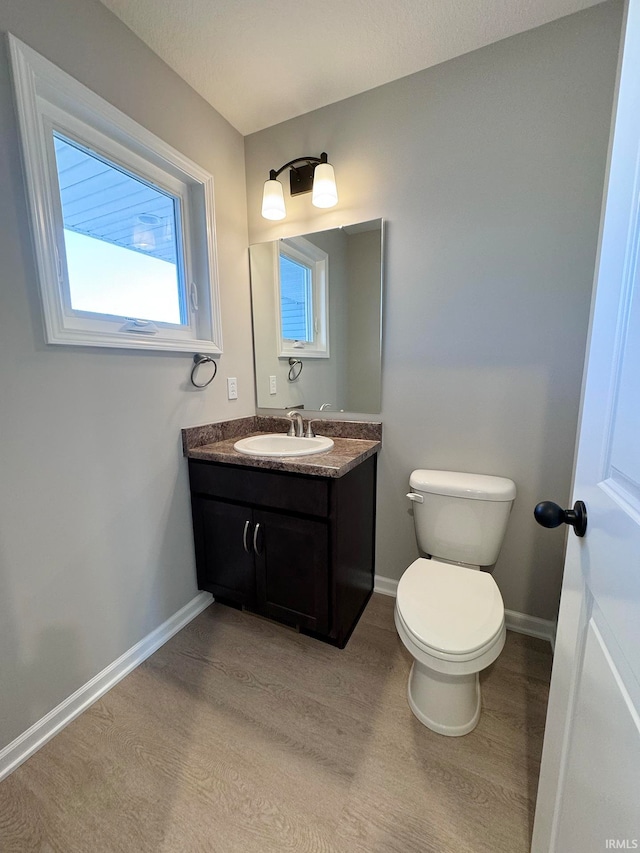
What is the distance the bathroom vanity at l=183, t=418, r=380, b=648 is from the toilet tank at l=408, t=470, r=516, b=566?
0.99ft

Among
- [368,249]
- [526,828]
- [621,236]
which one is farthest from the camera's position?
[368,249]

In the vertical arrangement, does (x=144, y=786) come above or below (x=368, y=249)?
below

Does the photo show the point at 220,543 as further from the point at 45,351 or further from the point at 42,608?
the point at 45,351

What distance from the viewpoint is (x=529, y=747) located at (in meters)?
1.13

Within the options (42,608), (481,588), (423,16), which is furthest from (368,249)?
(42,608)

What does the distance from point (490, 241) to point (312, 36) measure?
3.36 feet

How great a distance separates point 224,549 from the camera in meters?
1.63

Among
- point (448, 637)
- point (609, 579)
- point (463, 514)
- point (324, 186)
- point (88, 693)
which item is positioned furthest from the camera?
point (324, 186)

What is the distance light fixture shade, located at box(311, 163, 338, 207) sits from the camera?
1561 mm

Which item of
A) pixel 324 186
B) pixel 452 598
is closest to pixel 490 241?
pixel 324 186

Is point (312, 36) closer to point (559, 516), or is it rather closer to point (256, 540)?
point (559, 516)

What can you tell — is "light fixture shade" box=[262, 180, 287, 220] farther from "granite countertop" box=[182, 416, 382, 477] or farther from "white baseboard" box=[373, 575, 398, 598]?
"white baseboard" box=[373, 575, 398, 598]

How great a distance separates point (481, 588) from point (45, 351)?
168 cm

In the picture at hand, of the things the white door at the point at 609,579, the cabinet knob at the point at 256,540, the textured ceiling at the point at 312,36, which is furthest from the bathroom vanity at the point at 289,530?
the textured ceiling at the point at 312,36
